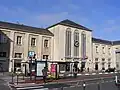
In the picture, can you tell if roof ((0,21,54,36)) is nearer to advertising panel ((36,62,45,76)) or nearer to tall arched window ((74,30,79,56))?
tall arched window ((74,30,79,56))

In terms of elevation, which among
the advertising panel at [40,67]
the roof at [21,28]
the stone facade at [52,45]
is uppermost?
the roof at [21,28]

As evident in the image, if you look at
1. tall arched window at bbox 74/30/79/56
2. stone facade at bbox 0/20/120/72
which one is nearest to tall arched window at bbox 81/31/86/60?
stone facade at bbox 0/20/120/72

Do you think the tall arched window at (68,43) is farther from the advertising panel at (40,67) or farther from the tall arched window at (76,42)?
the advertising panel at (40,67)

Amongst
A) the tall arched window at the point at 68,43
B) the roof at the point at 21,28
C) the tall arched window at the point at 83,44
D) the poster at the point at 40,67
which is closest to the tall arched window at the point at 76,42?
the tall arched window at the point at 83,44

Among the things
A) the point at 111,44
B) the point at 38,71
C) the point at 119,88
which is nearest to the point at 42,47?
the point at 38,71

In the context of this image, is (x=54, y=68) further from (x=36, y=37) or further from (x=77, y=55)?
(x=77, y=55)

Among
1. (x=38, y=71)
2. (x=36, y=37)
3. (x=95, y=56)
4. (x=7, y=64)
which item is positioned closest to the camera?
(x=38, y=71)

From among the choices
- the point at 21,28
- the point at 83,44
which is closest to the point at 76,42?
the point at 83,44

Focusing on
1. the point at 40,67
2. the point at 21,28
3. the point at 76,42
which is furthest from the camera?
the point at 76,42

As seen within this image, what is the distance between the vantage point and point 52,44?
5300cm

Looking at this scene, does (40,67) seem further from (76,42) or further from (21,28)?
(76,42)

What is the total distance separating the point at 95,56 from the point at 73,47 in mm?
12188

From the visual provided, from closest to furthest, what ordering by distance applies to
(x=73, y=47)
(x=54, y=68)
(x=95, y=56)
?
(x=54, y=68) → (x=73, y=47) → (x=95, y=56)

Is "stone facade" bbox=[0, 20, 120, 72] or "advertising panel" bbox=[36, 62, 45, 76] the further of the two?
"stone facade" bbox=[0, 20, 120, 72]
